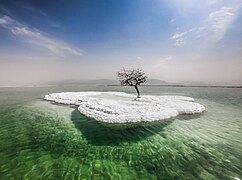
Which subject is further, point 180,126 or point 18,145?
point 180,126

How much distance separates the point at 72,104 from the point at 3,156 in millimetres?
24658

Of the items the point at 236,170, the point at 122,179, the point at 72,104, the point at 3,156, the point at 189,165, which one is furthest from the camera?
the point at 72,104

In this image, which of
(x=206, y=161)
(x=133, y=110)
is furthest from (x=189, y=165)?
(x=133, y=110)

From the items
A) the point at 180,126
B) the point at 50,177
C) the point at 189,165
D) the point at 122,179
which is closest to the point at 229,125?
the point at 180,126

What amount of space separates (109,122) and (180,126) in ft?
29.4

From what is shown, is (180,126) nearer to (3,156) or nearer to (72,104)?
(3,156)

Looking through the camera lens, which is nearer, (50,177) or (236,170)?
(50,177)

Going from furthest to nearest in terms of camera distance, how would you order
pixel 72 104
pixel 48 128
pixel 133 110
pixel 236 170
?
pixel 72 104 → pixel 133 110 → pixel 48 128 → pixel 236 170

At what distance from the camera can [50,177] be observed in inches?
317

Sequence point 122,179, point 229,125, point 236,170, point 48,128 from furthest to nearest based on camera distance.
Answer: point 229,125 → point 48,128 → point 236,170 → point 122,179

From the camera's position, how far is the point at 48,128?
17.1 m

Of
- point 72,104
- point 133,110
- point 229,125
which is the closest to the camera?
point 229,125

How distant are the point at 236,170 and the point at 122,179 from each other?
7065mm

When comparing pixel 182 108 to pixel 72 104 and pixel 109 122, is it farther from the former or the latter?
pixel 72 104
